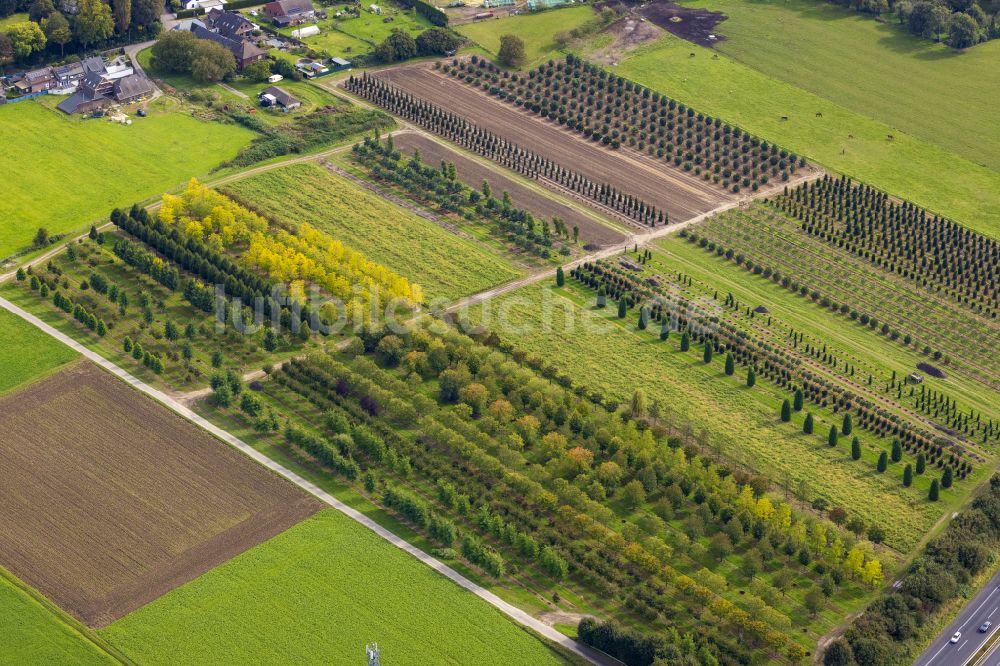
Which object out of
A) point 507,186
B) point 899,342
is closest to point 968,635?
point 899,342

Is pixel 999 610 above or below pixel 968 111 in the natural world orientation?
below

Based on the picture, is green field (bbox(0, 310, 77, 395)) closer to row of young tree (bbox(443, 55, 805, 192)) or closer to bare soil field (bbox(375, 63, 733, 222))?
bare soil field (bbox(375, 63, 733, 222))

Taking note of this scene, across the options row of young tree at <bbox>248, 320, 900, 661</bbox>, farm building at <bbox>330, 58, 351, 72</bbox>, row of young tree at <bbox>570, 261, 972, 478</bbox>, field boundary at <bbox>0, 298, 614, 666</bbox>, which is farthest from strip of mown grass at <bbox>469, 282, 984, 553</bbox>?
farm building at <bbox>330, 58, 351, 72</bbox>

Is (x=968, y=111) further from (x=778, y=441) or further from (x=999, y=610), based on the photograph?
(x=999, y=610)

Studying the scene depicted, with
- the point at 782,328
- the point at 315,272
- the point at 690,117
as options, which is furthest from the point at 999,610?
the point at 690,117

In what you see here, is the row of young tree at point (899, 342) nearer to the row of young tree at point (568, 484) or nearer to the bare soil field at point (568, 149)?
the bare soil field at point (568, 149)

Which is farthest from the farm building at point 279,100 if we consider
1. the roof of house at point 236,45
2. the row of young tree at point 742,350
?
the row of young tree at point 742,350
